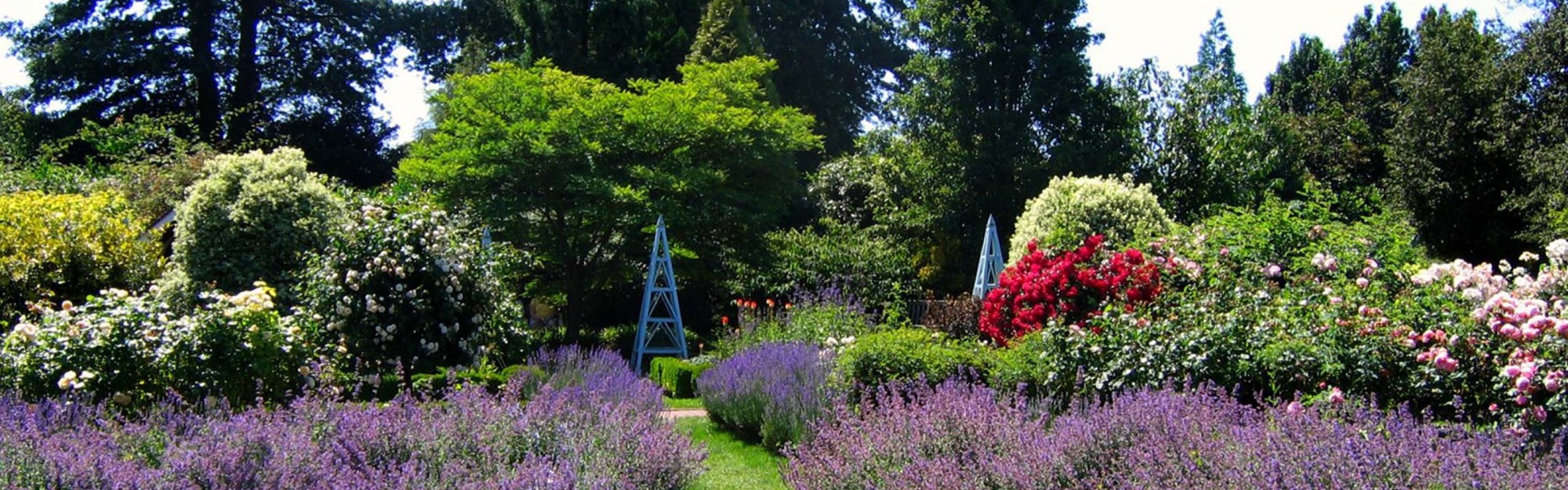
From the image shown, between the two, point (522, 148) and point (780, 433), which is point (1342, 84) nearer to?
point (522, 148)

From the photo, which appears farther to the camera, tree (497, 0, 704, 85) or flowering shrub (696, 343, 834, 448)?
tree (497, 0, 704, 85)

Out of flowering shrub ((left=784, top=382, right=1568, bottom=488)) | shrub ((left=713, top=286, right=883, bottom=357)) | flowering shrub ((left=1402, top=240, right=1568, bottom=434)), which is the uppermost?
shrub ((left=713, top=286, right=883, bottom=357))

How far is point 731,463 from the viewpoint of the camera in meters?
6.54

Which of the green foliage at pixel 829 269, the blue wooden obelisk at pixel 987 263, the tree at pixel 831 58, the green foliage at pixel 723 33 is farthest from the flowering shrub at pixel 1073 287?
the tree at pixel 831 58

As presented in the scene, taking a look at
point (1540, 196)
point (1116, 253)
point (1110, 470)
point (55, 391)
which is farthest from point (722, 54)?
point (1110, 470)

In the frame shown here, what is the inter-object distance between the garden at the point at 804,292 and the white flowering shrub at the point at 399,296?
0.03m

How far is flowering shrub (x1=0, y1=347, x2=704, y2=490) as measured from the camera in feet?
12.3

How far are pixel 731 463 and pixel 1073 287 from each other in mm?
3500

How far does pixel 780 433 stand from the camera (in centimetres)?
668

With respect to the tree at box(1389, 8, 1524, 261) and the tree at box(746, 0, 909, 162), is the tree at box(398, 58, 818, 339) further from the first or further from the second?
the tree at box(1389, 8, 1524, 261)

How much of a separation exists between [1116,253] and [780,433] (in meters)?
3.69

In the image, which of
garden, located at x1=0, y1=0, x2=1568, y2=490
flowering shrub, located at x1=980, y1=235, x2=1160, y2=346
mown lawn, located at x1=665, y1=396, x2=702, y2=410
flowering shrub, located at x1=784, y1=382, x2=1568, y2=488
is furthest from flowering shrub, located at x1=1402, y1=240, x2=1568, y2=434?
mown lawn, located at x1=665, y1=396, x2=702, y2=410

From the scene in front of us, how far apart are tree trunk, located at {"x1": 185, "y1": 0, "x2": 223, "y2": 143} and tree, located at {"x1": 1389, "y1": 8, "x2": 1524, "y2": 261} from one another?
84.6 ft

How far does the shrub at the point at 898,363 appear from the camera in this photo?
6.32 meters
